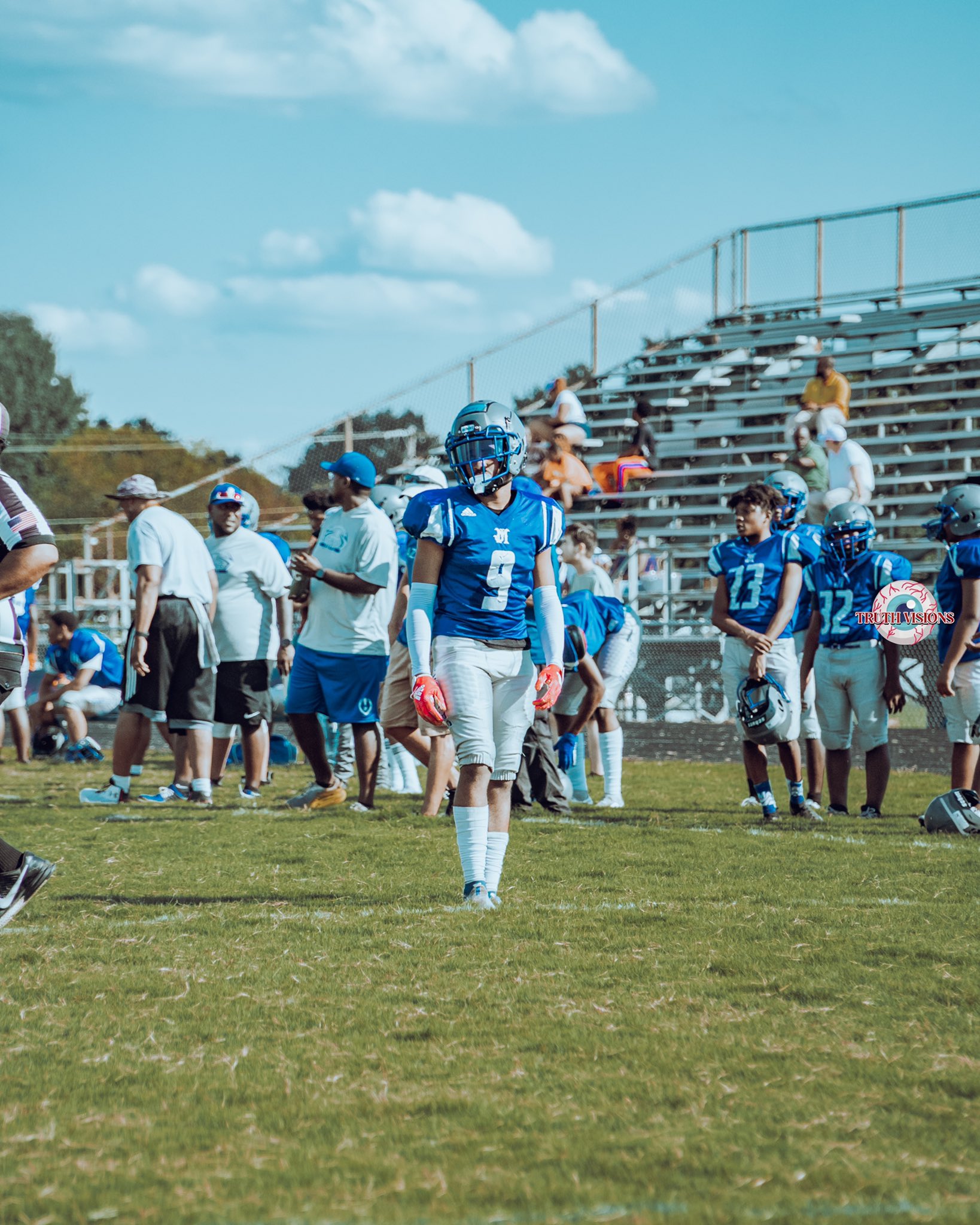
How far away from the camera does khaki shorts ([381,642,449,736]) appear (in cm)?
815

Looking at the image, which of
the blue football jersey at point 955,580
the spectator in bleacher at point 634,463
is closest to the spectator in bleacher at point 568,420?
the spectator in bleacher at point 634,463

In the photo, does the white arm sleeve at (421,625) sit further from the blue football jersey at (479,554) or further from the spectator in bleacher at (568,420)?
the spectator in bleacher at (568,420)

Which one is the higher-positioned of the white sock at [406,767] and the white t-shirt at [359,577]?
the white t-shirt at [359,577]

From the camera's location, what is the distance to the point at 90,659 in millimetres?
13203

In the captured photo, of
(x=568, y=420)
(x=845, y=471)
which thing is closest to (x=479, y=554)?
(x=845, y=471)

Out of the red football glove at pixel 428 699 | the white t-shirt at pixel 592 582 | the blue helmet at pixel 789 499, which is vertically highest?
the blue helmet at pixel 789 499

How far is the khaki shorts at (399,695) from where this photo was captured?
8148 millimetres

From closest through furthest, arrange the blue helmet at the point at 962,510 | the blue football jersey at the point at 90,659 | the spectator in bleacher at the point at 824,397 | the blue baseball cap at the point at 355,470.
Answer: the blue helmet at the point at 962,510 < the blue baseball cap at the point at 355,470 < the blue football jersey at the point at 90,659 < the spectator in bleacher at the point at 824,397

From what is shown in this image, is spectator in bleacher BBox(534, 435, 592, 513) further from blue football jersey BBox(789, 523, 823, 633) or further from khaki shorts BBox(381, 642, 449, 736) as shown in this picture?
khaki shorts BBox(381, 642, 449, 736)

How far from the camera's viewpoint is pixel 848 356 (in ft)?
75.5

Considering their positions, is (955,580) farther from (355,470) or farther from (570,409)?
(570,409)

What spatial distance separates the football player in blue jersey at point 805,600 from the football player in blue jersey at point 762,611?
0.43 ft

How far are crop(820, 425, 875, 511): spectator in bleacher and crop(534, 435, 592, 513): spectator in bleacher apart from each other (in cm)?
332

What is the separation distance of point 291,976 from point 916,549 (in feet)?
53.9
